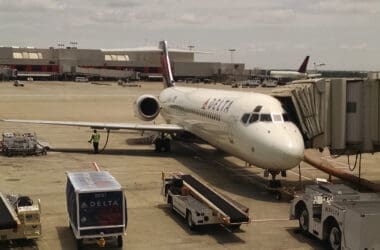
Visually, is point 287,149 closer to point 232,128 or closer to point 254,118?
point 254,118

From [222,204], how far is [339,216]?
11.2 ft

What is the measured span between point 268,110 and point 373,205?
6.76m

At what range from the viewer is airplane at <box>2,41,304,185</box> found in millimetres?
17297

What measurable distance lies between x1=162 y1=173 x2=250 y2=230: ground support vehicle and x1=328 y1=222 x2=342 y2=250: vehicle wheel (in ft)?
6.72

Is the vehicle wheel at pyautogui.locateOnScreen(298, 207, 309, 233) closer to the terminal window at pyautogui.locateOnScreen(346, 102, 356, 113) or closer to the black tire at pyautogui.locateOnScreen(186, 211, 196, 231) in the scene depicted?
the black tire at pyautogui.locateOnScreen(186, 211, 196, 231)

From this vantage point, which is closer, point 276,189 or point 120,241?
point 120,241

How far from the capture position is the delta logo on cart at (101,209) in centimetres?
1253

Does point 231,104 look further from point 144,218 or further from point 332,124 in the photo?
point 144,218

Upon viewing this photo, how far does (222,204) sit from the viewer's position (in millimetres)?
14742

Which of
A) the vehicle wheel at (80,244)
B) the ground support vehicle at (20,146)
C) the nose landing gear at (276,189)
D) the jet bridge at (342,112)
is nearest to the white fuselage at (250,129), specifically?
the nose landing gear at (276,189)

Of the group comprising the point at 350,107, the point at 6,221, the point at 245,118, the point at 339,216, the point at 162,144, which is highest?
the point at 350,107

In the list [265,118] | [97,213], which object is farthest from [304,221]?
[97,213]

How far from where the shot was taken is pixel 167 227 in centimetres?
1489

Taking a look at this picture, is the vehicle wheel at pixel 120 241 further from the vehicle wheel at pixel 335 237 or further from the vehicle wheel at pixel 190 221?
the vehicle wheel at pixel 335 237
